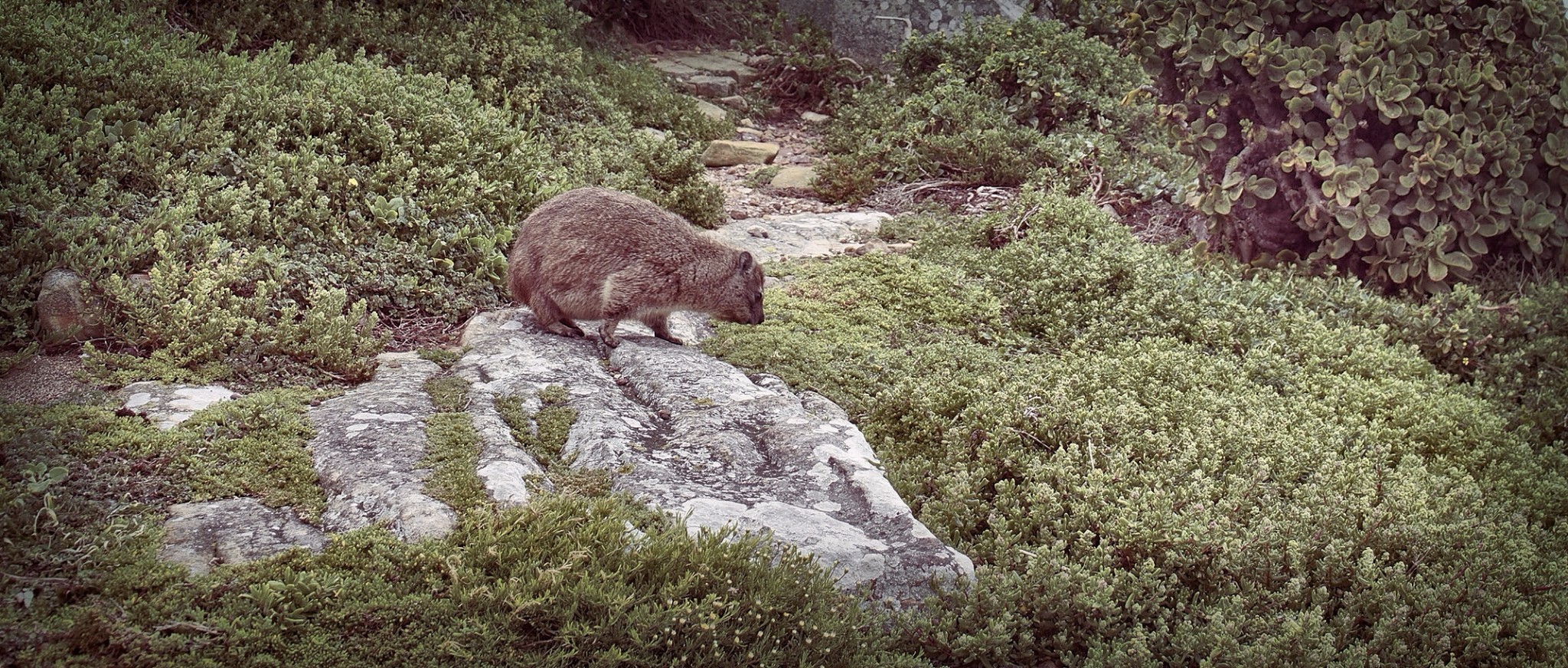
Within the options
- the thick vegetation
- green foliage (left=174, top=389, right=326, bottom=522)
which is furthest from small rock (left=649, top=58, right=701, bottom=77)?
green foliage (left=174, top=389, right=326, bottom=522)

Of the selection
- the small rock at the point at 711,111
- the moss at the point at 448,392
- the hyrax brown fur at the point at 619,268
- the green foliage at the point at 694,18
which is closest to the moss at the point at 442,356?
the moss at the point at 448,392

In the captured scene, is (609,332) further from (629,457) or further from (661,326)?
(629,457)

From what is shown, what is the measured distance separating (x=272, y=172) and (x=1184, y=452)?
5.59 metres

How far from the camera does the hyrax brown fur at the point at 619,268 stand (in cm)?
660

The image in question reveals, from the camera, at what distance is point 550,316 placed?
6715 mm

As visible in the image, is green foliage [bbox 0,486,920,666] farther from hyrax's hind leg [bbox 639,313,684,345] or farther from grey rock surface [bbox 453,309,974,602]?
hyrax's hind leg [bbox 639,313,684,345]

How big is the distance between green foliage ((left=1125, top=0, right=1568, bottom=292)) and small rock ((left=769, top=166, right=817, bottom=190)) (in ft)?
13.5

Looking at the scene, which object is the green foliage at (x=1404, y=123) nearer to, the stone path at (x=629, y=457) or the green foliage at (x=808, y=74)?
the stone path at (x=629, y=457)

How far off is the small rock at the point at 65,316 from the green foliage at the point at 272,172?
0.30 ft

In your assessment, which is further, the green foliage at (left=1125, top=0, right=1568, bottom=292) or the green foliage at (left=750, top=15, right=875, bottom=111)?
the green foliage at (left=750, top=15, right=875, bottom=111)

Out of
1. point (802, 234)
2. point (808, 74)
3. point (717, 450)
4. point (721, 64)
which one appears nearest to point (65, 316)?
point (717, 450)

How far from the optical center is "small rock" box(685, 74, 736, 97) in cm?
1429

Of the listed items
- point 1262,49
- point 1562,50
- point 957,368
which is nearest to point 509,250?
point 957,368

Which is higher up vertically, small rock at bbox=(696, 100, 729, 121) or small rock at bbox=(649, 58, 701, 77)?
small rock at bbox=(649, 58, 701, 77)
